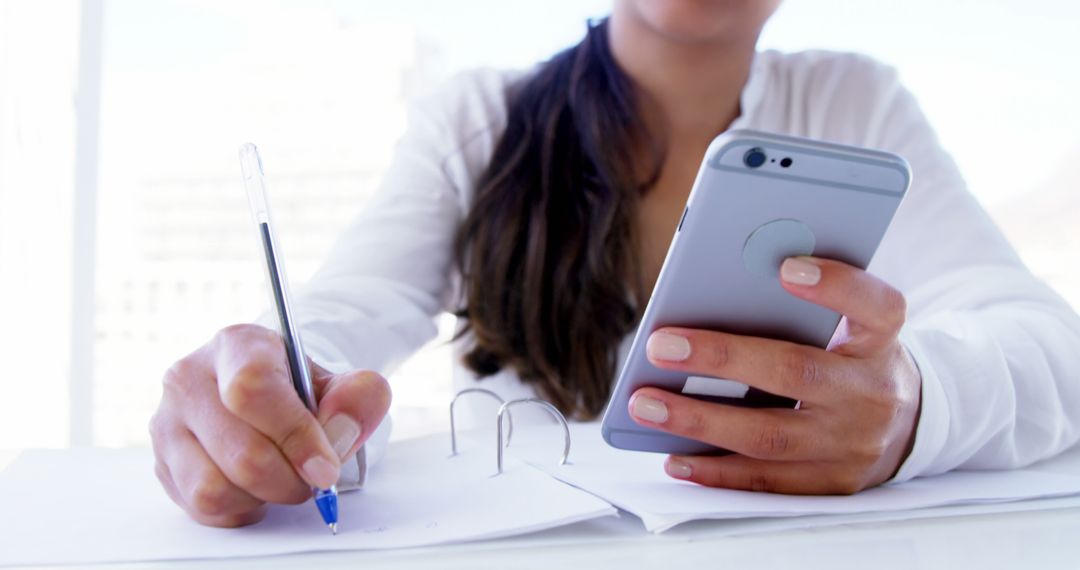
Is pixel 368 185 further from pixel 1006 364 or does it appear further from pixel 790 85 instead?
pixel 1006 364

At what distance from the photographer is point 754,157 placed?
45cm

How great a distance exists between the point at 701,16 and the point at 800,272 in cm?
68

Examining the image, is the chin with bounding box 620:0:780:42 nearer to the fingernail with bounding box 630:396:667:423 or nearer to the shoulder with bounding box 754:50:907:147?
the shoulder with bounding box 754:50:907:147

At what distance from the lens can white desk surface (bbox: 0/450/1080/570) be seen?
0.39 meters

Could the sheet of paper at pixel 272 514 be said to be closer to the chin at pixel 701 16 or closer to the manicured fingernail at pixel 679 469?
the manicured fingernail at pixel 679 469

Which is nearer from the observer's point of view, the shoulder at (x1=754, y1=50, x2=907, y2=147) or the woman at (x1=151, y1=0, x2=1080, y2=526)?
the woman at (x1=151, y1=0, x2=1080, y2=526)

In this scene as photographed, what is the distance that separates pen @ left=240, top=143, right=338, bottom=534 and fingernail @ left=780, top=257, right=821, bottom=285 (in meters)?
0.26

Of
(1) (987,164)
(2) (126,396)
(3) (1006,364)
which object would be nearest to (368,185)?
(2) (126,396)

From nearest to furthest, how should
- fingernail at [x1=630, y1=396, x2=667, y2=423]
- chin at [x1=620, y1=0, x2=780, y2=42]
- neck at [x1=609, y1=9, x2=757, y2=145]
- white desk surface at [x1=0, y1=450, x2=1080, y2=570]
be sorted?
white desk surface at [x1=0, y1=450, x2=1080, y2=570] < fingernail at [x1=630, y1=396, x2=667, y2=423] < chin at [x1=620, y1=0, x2=780, y2=42] < neck at [x1=609, y1=9, x2=757, y2=145]

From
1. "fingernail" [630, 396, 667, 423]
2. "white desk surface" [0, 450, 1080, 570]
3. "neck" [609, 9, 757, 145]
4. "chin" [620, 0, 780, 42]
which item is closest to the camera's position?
"white desk surface" [0, 450, 1080, 570]

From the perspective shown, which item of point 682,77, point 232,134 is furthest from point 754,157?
point 232,134

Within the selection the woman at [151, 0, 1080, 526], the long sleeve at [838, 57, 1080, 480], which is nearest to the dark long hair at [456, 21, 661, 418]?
the woman at [151, 0, 1080, 526]

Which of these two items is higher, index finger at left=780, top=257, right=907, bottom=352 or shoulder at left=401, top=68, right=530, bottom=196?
index finger at left=780, top=257, right=907, bottom=352

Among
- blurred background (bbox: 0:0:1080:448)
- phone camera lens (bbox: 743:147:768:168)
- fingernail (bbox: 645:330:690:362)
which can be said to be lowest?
blurred background (bbox: 0:0:1080:448)
